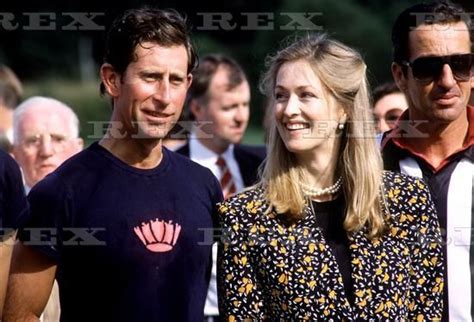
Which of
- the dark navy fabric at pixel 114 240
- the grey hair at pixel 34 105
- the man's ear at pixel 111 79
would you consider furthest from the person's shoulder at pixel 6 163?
the grey hair at pixel 34 105

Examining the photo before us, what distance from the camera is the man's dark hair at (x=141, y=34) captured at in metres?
4.02

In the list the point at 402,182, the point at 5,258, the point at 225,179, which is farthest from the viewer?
the point at 225,179

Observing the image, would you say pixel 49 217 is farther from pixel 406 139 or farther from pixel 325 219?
pixel 406 139

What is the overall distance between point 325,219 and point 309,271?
260 mm

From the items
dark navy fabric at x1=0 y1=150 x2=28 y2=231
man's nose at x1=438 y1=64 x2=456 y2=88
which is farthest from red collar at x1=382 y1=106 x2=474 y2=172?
dark navy fabric at x1=0 y1=150 x2=28 y2=231

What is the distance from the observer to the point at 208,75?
7680 millimetres

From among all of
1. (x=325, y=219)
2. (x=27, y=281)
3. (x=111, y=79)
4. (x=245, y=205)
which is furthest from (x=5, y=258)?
(x=325, y=219)

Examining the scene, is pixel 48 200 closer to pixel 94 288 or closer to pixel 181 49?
pixel 94 288

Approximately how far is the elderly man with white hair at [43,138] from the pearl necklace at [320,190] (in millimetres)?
2288

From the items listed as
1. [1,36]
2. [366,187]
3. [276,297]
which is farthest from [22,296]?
[1,36]

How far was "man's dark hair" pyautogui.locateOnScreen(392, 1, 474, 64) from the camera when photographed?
181 inches

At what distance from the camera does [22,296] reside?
387 centimetres

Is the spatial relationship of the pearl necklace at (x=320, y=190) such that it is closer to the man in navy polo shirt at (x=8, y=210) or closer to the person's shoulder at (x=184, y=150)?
the man in navy polo shirt at (x=8, y=210)

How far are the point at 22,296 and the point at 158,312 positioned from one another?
0.50 m
